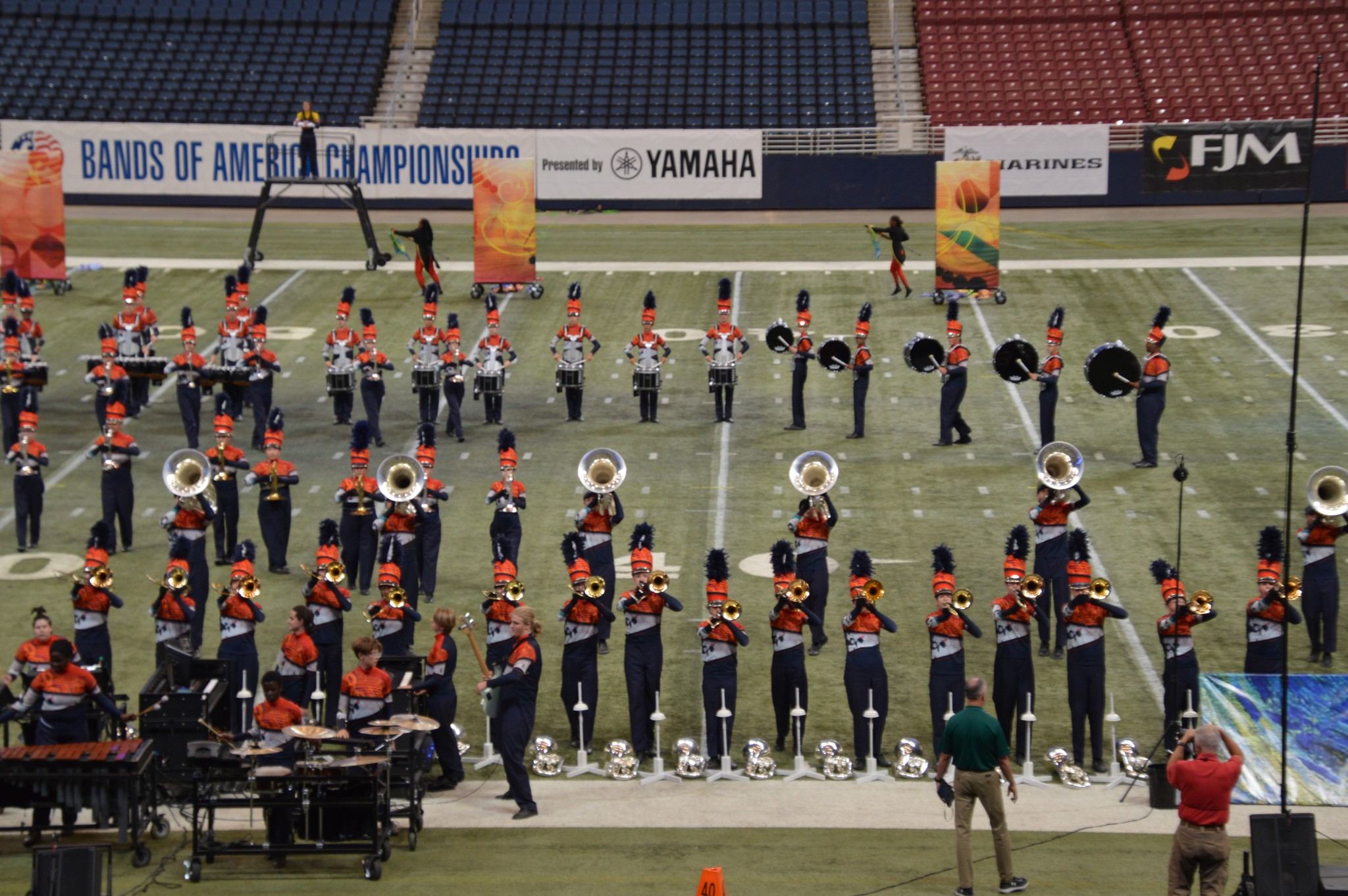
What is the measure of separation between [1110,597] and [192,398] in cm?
1269

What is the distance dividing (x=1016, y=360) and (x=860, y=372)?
2.36 meters

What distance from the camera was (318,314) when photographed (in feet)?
104

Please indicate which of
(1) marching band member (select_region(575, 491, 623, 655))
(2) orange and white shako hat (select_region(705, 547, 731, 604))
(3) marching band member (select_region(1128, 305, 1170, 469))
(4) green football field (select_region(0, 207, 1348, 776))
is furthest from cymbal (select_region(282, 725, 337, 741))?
(3) marching band member (select_region(1128, 305, 1170, 469))

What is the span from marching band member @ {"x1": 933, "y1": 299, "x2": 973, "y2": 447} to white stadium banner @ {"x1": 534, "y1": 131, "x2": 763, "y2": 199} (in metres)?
16.5

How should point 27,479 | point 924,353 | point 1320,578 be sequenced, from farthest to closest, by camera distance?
1. point 924,353
2. point 27,479
3. point 1320,578

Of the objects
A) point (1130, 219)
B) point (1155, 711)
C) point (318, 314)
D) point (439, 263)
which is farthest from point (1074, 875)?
point (1130, 219)

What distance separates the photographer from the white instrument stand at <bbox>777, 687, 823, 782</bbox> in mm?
14148

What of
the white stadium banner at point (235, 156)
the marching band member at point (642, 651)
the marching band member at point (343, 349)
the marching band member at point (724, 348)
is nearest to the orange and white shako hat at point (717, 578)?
the marching band member at point (642, 651)

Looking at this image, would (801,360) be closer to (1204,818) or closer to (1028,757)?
(1028,757)

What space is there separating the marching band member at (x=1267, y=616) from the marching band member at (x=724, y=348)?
1040 cm

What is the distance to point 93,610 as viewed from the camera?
601 inches

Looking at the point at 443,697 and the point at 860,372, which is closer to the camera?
the point at 443,697

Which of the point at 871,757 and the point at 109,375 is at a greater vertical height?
the point at 109,375

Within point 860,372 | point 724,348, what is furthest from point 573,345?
point 860,372
